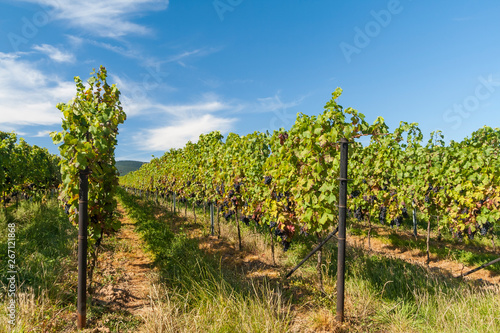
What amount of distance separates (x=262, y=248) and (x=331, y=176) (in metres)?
3.91

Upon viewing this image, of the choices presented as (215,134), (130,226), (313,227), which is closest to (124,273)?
(313,227)

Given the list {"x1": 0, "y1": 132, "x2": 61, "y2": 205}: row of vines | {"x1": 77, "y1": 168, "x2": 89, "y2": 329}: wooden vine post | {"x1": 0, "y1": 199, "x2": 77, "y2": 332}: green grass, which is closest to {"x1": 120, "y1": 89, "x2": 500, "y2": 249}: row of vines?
{"x1": 77, "y1": 168, "x2": 89, "y2": 329}: wooden vine post

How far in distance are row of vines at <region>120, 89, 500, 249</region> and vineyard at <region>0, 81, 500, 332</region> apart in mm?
34

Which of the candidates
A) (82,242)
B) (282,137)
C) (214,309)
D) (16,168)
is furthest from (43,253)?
(16,168)

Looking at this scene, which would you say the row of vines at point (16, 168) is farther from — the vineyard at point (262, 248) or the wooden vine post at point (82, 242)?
the wooden vine post at point (82, 242)

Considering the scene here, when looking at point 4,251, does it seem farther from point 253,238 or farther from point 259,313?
point 259,313

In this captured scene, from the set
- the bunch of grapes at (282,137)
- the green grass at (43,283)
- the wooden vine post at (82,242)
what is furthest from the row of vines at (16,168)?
the bunch of grapes at (282,137)

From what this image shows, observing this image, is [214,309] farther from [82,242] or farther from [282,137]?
[282,137]

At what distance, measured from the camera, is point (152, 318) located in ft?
11.0

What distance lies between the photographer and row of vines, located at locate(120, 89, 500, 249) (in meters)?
4.23

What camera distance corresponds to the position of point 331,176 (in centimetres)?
418

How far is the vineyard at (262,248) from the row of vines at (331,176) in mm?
34

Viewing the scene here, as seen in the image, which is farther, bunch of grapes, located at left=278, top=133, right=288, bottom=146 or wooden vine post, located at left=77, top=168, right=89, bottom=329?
bunch of grapes, located at left=278, top=133, right=288, bottom=146

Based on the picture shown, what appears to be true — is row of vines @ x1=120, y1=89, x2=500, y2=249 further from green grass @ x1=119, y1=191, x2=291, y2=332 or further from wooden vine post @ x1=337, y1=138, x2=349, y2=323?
green grass @ x1=119, y1=191, x2=291, y2=332
